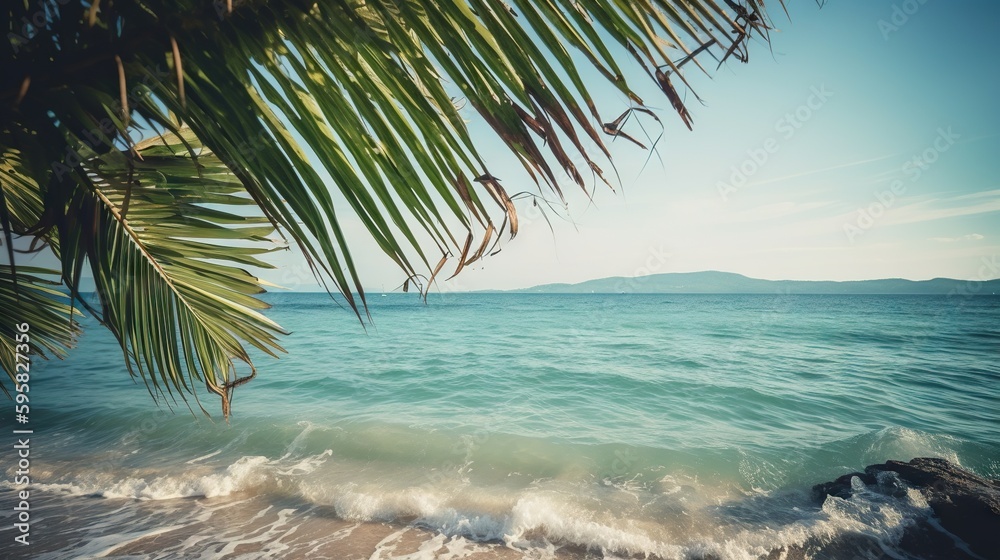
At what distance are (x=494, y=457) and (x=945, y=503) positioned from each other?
19.3 feet

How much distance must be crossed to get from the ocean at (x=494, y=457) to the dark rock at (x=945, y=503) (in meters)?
0.20

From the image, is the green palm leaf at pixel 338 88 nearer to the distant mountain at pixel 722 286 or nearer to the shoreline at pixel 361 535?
the shoreline at pixel 361 535

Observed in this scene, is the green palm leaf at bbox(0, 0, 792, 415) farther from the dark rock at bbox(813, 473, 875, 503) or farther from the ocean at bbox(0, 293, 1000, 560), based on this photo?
the dark rock at bbox(813, 473, 875, 503)

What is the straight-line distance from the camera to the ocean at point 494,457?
15.4 ft

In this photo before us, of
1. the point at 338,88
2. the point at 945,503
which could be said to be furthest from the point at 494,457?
the point at 338,88

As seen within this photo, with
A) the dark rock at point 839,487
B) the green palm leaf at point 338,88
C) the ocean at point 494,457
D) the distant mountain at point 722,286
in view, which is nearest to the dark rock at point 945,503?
the dark rock at point 839,487

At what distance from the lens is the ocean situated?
15.4ft

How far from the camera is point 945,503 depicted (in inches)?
197

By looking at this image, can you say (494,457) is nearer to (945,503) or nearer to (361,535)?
(361,535)

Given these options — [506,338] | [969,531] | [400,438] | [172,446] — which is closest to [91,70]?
[969,531]

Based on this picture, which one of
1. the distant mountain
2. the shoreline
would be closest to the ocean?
the shoreline

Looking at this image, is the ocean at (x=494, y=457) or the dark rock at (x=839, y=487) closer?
the ocean at (x=494, y=457)

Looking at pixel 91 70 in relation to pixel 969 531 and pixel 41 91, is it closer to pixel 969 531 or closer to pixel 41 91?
pixel 41 91

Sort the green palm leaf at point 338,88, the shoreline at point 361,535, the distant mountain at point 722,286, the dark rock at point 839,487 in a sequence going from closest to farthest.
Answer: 1. the green palm leaf at point 338,88
2. the shoreline at point 361,535
3. the dark rock at point 839,487
4. the distant mountain at point 722,286
